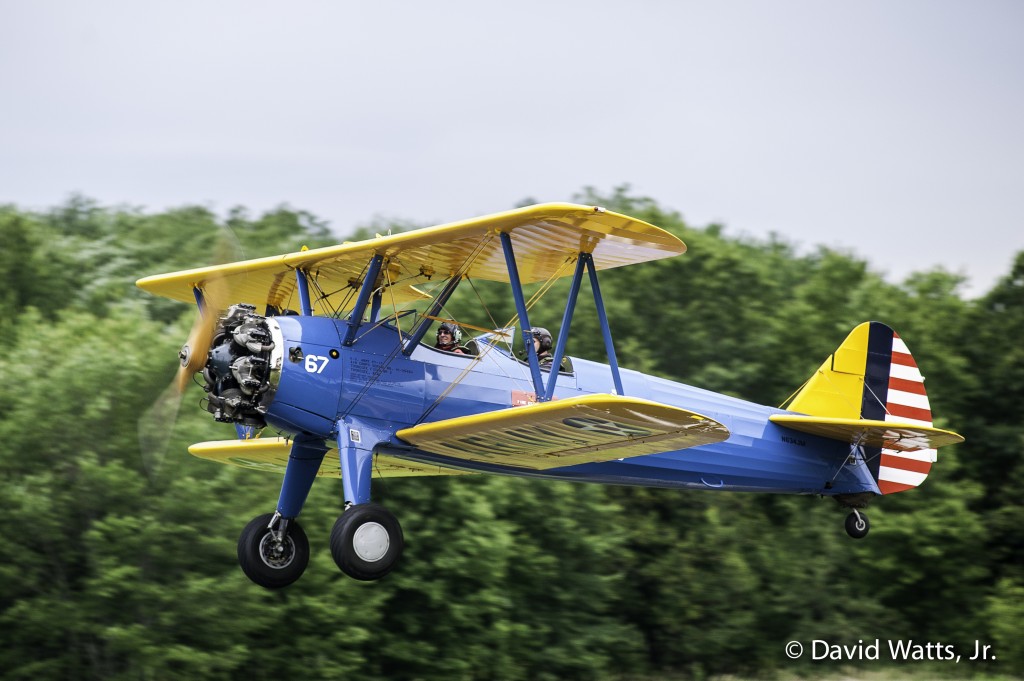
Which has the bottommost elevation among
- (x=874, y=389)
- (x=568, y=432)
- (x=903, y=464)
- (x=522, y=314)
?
(x=903, y=464)

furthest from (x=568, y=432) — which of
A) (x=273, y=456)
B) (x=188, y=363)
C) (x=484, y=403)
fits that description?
(x=273, y=456)

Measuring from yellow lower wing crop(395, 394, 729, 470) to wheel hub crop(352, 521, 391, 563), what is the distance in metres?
0.85

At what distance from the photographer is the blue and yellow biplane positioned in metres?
8.95

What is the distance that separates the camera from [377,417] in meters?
9.56

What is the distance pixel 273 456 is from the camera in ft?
37.7

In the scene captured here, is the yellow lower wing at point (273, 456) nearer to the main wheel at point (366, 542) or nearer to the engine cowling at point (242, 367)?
the main wheel at point (366, 542)

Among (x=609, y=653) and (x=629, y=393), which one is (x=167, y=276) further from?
(x=609, y=653)

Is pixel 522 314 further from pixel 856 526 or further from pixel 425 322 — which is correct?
pixel 856 526

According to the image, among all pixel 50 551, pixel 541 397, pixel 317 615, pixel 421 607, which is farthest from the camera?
pixel 421 607

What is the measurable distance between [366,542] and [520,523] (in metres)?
13.7

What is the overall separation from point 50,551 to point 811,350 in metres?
17.4

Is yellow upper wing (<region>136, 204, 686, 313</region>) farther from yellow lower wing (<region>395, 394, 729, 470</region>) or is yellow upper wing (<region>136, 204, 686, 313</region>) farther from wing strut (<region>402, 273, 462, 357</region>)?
yellow lower wing (<region>395, 394, 729, 470</region>)

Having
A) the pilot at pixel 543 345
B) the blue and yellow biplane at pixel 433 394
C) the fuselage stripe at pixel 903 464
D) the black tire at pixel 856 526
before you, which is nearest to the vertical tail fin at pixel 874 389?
the fuselage stripe at pixel 903 464

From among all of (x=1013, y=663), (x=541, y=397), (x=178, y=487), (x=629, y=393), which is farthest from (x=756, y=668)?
(x=541, y=397)
